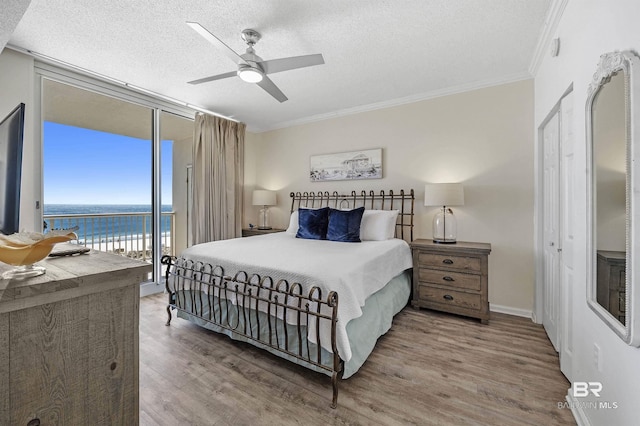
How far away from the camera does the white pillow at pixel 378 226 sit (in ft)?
10.8

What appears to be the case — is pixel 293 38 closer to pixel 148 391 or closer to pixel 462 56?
pixel 462 56

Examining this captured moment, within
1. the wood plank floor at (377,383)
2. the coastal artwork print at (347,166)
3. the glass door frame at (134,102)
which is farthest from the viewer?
the coastal artwork print at (347,166)

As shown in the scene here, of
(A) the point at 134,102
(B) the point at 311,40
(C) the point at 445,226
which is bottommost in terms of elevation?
(C) the point at 445,226

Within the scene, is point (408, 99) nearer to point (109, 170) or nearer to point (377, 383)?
point (377, 383)

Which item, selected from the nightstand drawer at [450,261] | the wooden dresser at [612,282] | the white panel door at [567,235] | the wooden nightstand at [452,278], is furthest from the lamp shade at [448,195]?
the wooden dresser at [612,282]

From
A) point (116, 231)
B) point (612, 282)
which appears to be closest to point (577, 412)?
point (612, 282)

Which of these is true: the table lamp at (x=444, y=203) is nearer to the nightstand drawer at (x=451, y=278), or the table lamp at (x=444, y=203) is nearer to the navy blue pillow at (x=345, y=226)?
the nightstand drawer at (x=451, y=278)

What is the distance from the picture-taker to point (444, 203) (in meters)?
3.02

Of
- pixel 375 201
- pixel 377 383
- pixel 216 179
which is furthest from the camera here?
pixel 216 179

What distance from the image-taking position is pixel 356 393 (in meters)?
1.75

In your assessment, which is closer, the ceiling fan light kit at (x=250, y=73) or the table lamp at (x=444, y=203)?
the ceiling fan light kit at (x=250, y=73)

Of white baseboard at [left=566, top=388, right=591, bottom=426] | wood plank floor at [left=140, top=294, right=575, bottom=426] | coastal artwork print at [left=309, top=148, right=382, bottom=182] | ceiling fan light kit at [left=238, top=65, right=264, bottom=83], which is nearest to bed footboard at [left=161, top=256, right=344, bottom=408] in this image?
wood plank floor at [left=140, top=294, right=575, bottom=426]

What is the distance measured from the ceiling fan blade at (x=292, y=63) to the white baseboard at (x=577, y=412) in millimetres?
2747

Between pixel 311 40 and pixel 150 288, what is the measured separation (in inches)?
145
